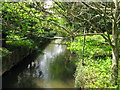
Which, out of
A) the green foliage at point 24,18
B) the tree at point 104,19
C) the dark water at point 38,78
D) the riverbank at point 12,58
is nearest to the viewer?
the tree at point 104,19

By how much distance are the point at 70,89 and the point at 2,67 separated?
4.42 metres

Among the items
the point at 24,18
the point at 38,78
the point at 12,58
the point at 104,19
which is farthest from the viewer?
the point at 12,58

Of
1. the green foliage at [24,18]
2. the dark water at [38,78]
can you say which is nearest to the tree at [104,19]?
the green foliage at [24,18]

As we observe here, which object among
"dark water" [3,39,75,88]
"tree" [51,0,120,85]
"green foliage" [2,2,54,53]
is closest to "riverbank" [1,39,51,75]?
"dark water" [3,39,75,88]

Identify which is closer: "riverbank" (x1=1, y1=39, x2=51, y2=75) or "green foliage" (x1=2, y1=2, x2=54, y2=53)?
"green foliage" (x1=2, y1=2, x2=54, y2=53)

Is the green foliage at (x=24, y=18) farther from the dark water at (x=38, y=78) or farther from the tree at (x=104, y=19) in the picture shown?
the dark water at (x=38, y=78)

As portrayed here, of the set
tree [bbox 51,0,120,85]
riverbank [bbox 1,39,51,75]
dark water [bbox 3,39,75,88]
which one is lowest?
dark water [bbox 3,39,75,88]

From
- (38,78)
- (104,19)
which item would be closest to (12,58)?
(38,78)

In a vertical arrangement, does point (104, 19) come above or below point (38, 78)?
above

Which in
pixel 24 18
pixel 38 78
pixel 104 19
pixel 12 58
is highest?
pixel 24 18

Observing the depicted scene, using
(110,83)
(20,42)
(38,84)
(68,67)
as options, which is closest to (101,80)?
(110,83)

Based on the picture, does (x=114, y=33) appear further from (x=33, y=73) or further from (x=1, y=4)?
(x=33, y=73)

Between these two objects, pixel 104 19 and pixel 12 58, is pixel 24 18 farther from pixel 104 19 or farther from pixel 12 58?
pixel 12 58

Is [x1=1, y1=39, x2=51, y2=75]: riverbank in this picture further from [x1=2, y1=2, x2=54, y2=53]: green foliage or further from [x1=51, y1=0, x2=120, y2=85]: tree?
[x1=51, y1=0, x2=120, y2=85]: tree
